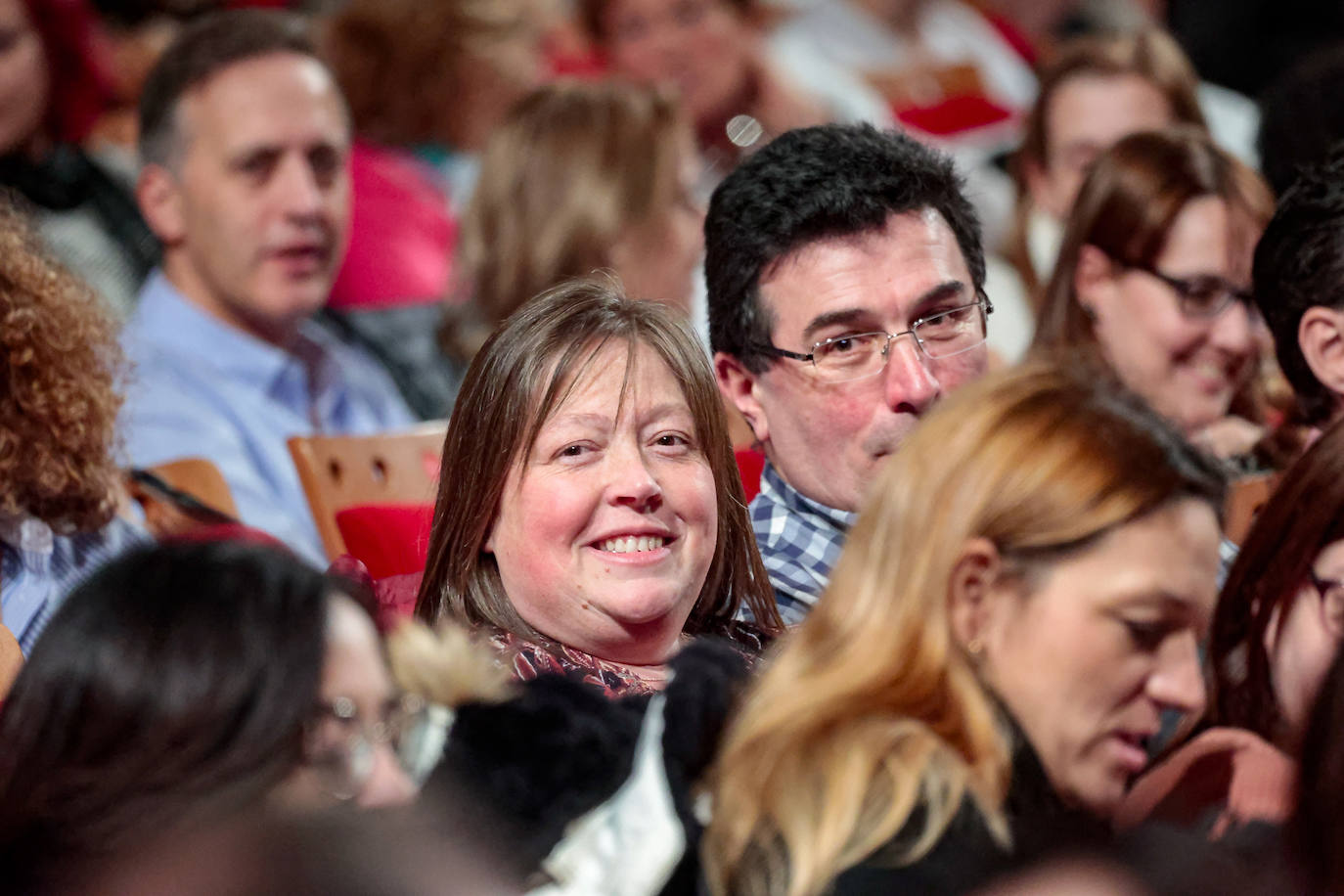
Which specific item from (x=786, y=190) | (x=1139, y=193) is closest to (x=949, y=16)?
(x=1139, y=193)

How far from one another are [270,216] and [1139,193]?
65.7 inches

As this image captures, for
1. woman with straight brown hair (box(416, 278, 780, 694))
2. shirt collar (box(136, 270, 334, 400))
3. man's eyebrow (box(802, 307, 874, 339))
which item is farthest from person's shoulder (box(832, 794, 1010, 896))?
shirt collar (box(136, 270, 334, 400))

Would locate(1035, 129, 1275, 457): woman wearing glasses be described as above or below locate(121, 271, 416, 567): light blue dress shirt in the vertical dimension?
above

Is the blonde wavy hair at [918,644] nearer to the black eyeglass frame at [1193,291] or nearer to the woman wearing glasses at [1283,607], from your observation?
the woman wearing glasses at [1283,607]

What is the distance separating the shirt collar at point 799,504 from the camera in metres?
2.25

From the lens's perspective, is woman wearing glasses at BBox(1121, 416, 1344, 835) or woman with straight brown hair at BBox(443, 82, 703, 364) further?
woman with straight brown hair at BBox(443, 82, 703, 364)

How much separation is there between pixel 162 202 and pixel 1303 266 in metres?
2.20

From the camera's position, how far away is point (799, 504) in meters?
2.29

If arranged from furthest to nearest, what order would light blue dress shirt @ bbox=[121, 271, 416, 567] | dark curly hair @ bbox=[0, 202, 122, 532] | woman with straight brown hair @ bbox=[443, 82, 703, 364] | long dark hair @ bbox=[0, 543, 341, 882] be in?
woman with straight brown hair @ bbox=[443, 82, 703, 364] < light blue dress shirt @ bbox=[121, 271, 416, 567] < dark curly hair @ bbox=[0, 202, 122, 532] < long dark hair @ bbox=[0, 543, 341, 882]

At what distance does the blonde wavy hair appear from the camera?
132cm

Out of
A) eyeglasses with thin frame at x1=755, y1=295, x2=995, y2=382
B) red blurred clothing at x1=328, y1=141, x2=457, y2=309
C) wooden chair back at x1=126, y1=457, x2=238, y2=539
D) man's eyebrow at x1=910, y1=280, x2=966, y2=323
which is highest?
man's eyebrow at x1=910, y1=280, x2=966, y2=323

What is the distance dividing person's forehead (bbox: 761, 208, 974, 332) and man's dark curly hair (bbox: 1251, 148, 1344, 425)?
499 millimetres

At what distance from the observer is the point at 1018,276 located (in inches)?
161

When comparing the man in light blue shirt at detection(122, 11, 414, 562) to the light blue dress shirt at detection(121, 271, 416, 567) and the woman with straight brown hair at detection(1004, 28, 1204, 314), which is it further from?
the woman with straight brown hair at detection(1004, 28, 1204, 314)
